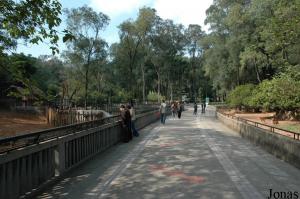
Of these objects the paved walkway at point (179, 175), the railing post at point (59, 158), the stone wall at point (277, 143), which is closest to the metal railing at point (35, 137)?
the railing post at point (59, 158)

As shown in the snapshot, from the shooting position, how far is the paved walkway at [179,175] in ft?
29.8

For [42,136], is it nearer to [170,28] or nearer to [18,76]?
[18,76]

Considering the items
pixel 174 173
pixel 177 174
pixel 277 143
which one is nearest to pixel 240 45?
pixel 277 143

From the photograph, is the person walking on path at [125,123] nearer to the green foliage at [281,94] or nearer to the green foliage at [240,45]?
the green foliage at [281,94]

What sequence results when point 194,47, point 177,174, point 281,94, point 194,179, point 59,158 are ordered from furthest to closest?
point 194,47 < point 281,94 < point 177,174 < point 59,158 < point 194,179

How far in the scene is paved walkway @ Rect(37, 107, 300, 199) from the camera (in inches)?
357

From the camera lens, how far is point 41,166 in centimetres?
946

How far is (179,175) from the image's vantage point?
11102mm

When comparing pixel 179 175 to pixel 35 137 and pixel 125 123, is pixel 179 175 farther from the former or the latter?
pixel 125 123

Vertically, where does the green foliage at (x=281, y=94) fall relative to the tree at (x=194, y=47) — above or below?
below

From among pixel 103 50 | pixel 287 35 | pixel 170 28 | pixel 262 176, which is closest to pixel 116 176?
pixel 262 176

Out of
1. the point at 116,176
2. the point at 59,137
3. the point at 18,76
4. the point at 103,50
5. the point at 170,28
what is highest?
the point at 170,28

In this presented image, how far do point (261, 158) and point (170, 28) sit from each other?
76.4 m

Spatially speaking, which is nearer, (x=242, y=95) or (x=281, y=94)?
(x=281, y=94)
